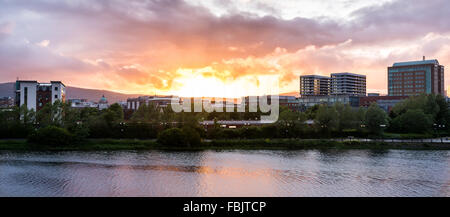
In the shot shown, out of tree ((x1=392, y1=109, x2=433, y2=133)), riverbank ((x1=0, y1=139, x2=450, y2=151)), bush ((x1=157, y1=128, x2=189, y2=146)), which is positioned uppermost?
tree ((x1=392, y1=109, x2=433, y2=133))

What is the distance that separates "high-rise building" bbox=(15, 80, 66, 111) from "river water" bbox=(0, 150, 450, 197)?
29.7m

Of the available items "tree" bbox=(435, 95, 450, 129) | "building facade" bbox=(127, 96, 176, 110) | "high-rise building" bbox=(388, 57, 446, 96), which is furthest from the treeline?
"high-rise building" bbox=(388, 57, 446, 96)

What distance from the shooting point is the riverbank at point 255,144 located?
144 ft

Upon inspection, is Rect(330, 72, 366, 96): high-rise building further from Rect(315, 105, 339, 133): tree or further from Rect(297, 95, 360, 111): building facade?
Rect(315, 105, 339, 133): tree

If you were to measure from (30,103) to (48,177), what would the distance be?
1790 inches

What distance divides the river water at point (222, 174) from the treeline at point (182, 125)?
6.54m

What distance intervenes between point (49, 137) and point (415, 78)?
101104 millimetres

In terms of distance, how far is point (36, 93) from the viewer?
68062 millimetres

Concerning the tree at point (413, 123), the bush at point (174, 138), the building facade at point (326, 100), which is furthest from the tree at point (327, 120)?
the building facade at point (326, 100)

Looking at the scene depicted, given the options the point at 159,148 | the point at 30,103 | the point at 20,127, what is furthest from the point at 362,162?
the point at 30,103

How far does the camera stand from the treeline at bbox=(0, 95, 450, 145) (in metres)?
46.2
